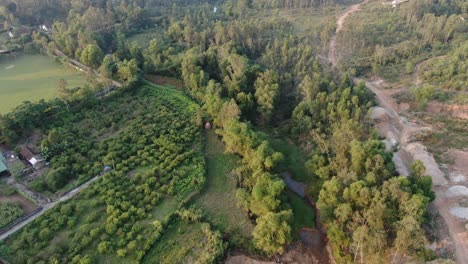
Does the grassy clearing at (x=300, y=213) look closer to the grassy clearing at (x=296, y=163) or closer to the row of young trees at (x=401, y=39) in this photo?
the grassy clearing at (x=296, y=163)

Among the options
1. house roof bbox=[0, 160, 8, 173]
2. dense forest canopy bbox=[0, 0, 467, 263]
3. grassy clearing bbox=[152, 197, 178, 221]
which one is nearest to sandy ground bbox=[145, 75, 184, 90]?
dense forest canopy bbox=[0, 0, 467, 263]

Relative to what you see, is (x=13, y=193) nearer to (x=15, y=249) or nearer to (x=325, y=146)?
(x=15, y=249)

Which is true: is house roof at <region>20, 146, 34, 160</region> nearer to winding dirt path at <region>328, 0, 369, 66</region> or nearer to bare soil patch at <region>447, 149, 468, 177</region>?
bare soil patch at <region>447, 149, 468, 177</region>

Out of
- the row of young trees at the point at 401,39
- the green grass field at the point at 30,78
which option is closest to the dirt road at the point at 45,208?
the green grass field at the point at 30,78

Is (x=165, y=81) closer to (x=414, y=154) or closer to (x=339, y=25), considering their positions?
(x=414, y=154)

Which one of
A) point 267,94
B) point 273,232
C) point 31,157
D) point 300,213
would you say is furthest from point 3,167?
point 267,94

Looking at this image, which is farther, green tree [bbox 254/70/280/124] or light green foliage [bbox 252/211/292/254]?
green tree [bbox 254/70/280/124]
